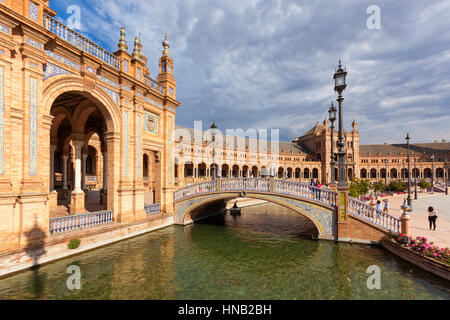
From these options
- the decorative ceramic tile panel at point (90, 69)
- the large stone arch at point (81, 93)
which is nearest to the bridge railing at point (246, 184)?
the large stone arch at point (81, 93)

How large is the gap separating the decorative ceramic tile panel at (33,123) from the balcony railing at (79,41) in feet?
9.64

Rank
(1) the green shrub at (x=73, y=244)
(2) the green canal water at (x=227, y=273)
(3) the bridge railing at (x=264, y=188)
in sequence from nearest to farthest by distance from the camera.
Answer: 1. (2) the green canal water at (x=227, y=273)
2. (1) the green shrub at (x=73, y=244)
3. (3) the bridge railing at (x=264, y=188)

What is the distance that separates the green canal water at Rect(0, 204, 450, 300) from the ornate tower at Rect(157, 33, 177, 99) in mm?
11260

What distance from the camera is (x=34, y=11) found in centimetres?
912

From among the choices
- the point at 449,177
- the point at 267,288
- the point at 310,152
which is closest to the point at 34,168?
the point at 267,288

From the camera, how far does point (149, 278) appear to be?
823 centimetres

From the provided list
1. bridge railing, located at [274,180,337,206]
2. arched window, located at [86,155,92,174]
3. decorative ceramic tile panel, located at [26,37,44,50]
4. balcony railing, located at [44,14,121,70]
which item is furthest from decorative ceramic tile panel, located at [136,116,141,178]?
arched window, located at [86,155,92,174]

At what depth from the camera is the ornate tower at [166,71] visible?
17.2 metres

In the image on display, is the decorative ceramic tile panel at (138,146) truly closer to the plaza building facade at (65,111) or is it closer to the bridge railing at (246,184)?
the plaza building facade at (65,111)

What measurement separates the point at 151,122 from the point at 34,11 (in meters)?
8.04

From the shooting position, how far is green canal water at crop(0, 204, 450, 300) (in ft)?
23.5

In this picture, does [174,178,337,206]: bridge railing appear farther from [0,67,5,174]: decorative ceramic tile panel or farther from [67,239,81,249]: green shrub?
[0,67,5,174]: decorative ceramic tile panel
